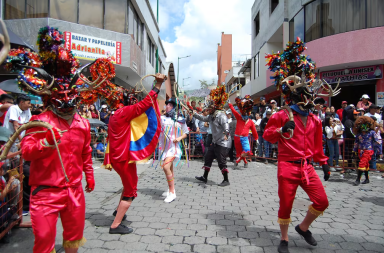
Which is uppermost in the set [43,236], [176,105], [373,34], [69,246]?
[373,34]

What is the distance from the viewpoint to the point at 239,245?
3.66 m

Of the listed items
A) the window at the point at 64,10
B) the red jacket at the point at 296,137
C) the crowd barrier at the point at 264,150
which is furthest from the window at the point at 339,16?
the window at the point at 64,10

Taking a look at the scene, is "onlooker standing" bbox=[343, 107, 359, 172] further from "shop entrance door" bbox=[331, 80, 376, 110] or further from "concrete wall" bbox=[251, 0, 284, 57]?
"concrete wall" bbox=[251, 0, 284, 57]

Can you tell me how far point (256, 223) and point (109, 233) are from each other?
2.31 m

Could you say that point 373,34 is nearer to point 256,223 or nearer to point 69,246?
point 256,223

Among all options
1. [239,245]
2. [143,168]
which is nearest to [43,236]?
[239,245]

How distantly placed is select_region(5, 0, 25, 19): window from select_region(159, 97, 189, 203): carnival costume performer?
1156cm

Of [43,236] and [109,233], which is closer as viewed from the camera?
[43,236]

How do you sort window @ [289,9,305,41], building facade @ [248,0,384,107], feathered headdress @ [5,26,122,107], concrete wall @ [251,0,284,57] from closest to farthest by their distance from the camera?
1. feathered headdress @ [5,26,122,107]
2. building facade @ [248,0,384,107]
3. window @ [289,9,305,41]
4. concrete wall @ [251,0,284,57]

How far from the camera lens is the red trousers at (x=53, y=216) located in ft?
8.27

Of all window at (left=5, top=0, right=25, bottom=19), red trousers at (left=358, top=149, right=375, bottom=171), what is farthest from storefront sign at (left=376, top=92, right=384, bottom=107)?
window at (left=5, top=0, right=25, bottom=19)

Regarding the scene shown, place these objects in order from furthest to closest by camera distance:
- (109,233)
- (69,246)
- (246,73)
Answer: (246,73), (109,233), (69,246)

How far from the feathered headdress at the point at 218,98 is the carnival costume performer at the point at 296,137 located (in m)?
3.04

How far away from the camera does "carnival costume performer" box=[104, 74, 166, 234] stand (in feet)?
13.5
